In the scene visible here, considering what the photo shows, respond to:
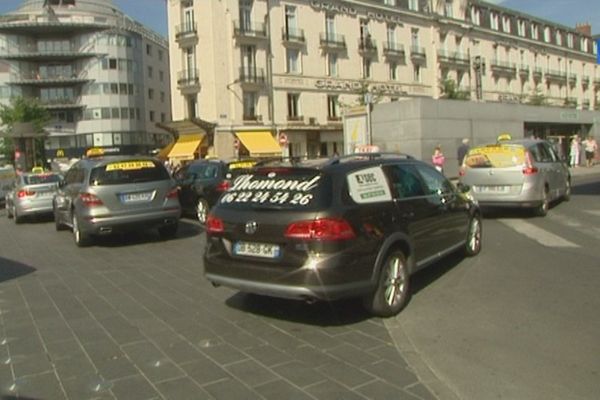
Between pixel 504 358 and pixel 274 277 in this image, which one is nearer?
pixel 504 358

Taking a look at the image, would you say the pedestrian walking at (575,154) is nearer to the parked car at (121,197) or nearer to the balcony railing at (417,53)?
the balcony railing at (417,53)

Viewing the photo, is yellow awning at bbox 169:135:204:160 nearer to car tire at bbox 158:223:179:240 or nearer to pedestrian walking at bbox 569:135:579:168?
pedestrian walking at bbox 569:135:579:168

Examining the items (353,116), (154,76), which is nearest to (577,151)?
(353,116)

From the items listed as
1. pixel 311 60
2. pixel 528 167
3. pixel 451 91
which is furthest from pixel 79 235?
pixel 451 91

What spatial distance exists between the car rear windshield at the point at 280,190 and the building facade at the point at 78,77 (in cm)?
6282

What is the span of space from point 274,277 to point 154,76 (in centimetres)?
7255

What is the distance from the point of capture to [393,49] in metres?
50.5

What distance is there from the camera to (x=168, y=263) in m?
8.42

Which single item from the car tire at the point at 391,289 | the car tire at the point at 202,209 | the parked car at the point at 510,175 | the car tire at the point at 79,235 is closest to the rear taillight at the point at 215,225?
the car tire at the point at 391,289

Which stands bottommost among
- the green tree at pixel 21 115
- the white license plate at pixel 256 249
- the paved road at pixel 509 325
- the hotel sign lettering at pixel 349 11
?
the paved road at pixel 509 325

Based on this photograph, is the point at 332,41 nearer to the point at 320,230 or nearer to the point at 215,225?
the point at 215,225

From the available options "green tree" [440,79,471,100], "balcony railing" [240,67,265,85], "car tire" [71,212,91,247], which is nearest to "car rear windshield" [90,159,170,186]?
"car tire" [71,212,91,247]

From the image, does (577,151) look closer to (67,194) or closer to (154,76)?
(67,194)

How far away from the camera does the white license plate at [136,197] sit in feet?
32.9
